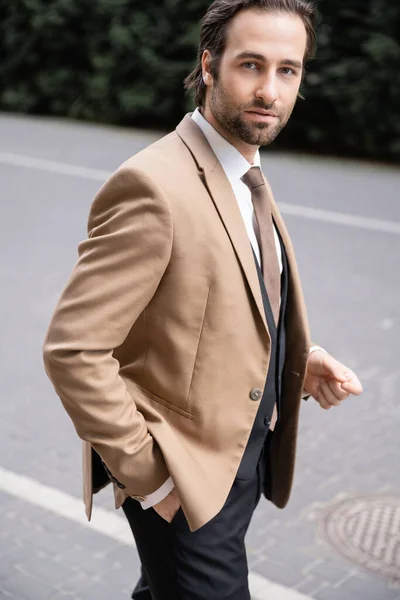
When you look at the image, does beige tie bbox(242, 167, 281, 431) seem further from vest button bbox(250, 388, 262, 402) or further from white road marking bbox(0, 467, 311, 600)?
white road marking bbox(0, 467, 311, 600)

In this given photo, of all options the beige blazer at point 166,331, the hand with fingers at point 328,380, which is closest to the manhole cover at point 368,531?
the hand with fingers at point 328,380

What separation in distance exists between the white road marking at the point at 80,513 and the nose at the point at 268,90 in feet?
8.11

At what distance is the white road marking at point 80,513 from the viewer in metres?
4.59

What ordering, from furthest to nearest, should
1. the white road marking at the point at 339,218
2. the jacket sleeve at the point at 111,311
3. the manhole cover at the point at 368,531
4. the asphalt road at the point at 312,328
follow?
the white road marking at the point at 339,218
the asphalt road at the point at 312,328
the manhole cover at the point at 368,531
the jacket sleeve at the point at 111,311

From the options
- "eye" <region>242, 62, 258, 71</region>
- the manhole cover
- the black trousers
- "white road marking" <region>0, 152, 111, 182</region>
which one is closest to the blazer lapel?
"eye" <region>242, 62, 258, 71</region>

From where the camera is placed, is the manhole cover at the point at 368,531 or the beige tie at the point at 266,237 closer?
the beige tie at the point at 266,237

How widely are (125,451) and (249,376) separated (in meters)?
0.41

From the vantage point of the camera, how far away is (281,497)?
343cm

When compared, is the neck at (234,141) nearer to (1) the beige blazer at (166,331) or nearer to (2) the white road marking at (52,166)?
(1) the beige blazer at (166,331)

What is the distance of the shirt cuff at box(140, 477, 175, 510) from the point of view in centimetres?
292

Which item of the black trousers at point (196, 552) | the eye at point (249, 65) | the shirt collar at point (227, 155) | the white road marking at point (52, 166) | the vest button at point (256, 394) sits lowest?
the white road marking at point (52, 166)

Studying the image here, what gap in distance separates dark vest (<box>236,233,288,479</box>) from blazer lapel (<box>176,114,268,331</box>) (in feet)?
0.60

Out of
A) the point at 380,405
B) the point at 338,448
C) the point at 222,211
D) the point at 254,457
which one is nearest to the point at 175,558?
the point at 254,457

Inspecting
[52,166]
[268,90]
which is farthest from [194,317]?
[52,166]
